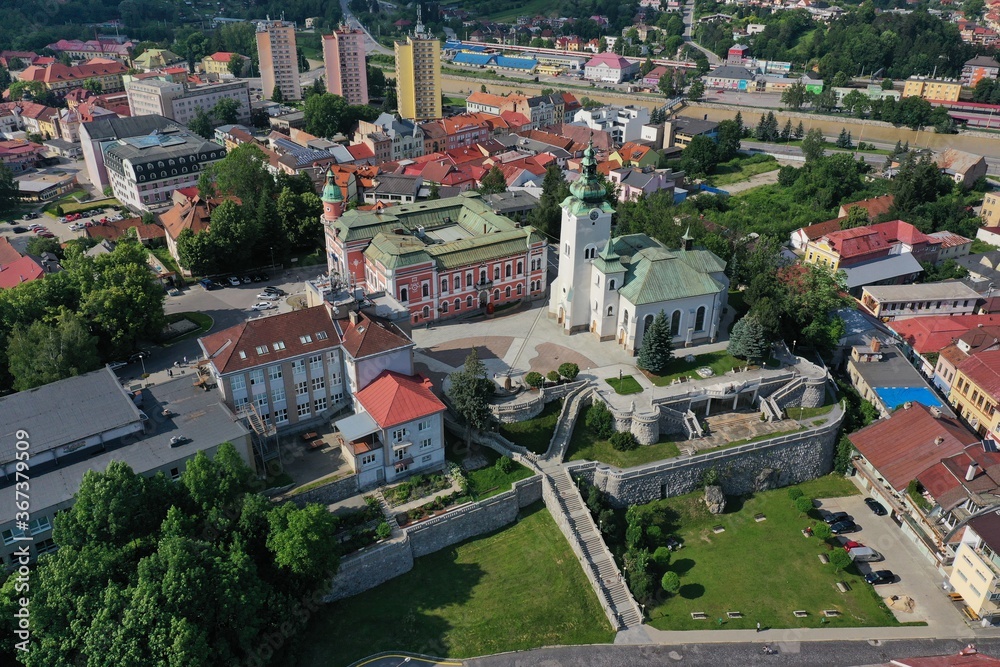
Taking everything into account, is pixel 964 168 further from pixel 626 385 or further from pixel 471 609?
pixel 471 609

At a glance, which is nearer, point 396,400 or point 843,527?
point 396,400

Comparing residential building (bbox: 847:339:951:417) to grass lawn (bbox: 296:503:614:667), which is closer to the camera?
grass lawn (bbox: 296:503:614:667)

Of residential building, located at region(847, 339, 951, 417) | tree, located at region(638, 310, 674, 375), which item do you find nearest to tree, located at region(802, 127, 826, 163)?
residential building, located at region(847, 339, 951, 417)

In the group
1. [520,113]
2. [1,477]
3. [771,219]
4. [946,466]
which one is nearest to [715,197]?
[771,219]

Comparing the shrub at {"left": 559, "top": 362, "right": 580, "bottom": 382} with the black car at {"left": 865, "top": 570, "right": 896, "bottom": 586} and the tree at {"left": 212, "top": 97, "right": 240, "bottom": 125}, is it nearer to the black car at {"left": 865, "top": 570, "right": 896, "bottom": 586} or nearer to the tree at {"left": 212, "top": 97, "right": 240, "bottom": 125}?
the black car at {"left": 865, "top": 570, "right": 896, "bottom": 586}

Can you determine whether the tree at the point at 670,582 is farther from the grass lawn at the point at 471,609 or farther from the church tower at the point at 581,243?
the church tower at the point at 581,243

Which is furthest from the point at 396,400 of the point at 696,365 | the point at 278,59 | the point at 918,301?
the point at 278,59
